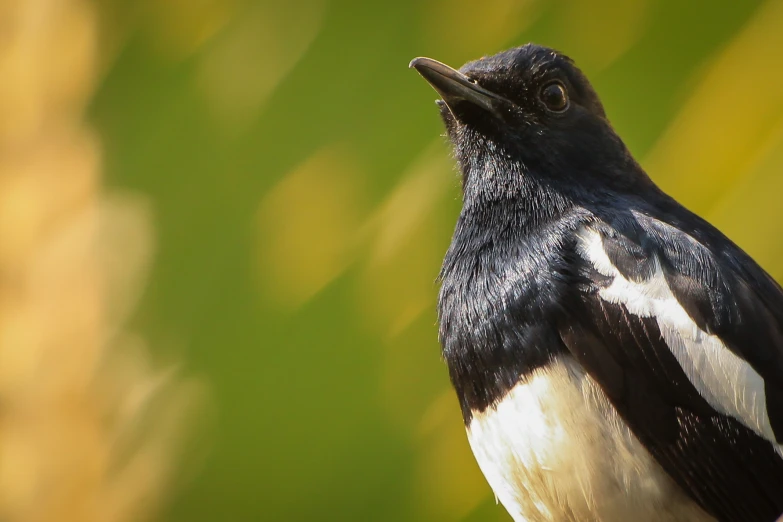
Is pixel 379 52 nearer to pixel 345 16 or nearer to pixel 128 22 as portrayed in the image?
pixel 345 16

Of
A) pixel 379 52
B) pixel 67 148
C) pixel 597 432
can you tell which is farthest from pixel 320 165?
pixel 597 432

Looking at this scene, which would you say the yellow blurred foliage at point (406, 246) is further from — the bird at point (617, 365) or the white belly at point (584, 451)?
the white belly at point (584, 451)

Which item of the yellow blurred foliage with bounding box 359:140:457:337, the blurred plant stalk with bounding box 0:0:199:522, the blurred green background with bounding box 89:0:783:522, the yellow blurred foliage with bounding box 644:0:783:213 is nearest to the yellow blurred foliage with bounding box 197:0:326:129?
the blurred green background with bounding box 89:0:783:522

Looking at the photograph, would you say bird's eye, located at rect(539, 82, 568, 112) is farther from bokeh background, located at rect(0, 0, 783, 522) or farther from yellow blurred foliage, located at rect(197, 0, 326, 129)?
yellow blurred foliage, located at rect(197, 0, 326, 129)

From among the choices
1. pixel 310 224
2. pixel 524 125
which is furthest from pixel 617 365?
pixel 310 224

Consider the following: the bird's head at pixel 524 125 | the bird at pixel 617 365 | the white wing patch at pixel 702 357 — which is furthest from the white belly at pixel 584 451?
the bird's head at pixel 524 125
